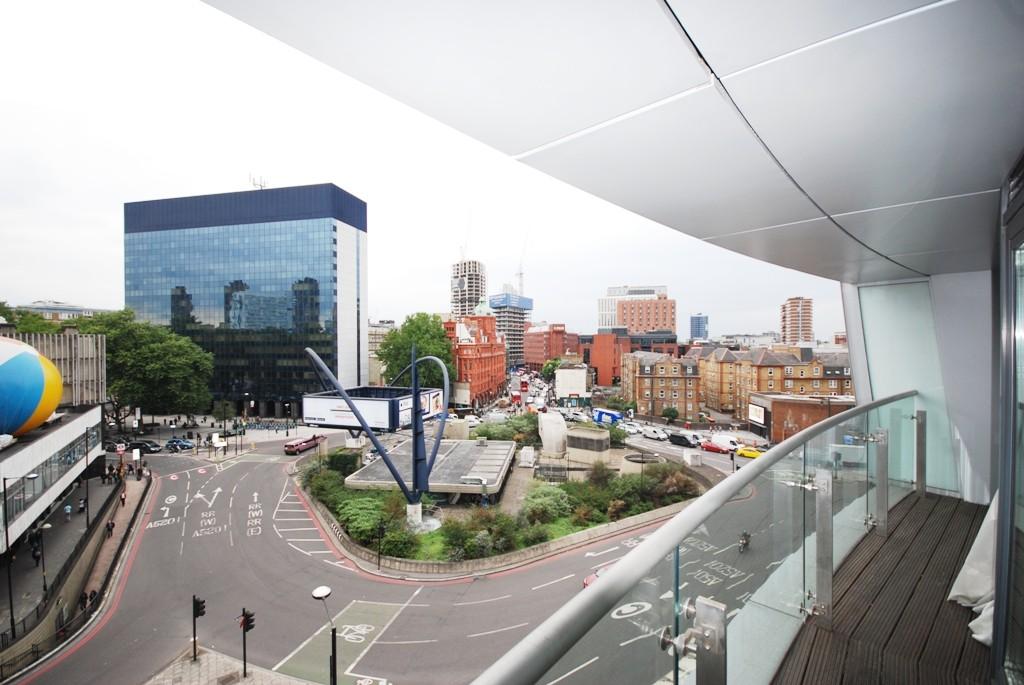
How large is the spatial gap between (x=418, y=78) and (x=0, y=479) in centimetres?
1281

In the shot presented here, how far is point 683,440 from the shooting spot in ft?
76.0

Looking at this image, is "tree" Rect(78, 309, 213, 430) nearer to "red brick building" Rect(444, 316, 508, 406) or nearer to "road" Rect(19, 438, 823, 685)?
"road" Rect(19, 438, 823, 685)

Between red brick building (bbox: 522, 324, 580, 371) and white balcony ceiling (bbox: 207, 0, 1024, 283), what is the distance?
228 feet

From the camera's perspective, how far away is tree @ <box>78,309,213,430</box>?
24.0 metres

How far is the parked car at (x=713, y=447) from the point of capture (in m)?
21.5

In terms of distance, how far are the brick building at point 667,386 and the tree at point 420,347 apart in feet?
43.6

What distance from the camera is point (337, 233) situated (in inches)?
1305

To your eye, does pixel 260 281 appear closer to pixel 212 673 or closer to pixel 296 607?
pixel 296 607

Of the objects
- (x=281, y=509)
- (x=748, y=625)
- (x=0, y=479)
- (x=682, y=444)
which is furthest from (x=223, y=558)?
(x=682, y=444)

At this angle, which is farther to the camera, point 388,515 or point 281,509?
point 281,509

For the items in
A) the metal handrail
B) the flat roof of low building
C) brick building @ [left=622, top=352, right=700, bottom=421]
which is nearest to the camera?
the metal handrail

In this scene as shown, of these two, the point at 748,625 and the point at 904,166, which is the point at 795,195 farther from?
the point at 748,625

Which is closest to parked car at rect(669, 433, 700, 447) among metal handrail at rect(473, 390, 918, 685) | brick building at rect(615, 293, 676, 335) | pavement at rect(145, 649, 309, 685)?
pavement at rect(145, 649, 309, 685)

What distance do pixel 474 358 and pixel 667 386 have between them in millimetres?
14372
